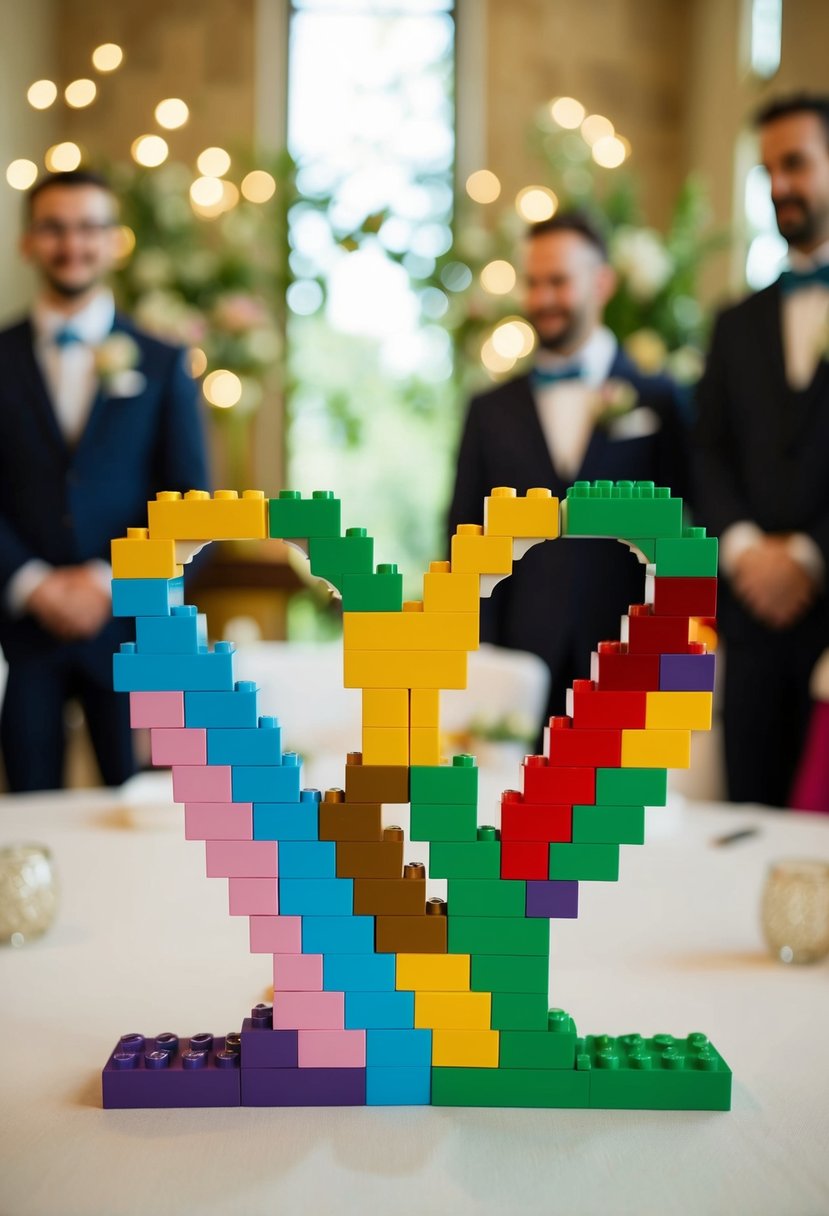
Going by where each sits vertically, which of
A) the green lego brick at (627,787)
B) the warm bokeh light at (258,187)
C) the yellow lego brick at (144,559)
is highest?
the warm bokeh light at (258,187)

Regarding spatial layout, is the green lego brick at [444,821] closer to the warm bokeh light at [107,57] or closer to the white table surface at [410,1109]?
the white table surface at [410,1109]

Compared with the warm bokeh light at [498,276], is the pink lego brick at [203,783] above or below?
below

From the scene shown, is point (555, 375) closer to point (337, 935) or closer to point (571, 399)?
point (571, 399)

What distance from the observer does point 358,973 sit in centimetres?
82

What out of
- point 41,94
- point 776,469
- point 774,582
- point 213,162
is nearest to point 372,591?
point 774,582

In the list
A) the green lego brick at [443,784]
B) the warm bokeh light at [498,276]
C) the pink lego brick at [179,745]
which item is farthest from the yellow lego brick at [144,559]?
the warm bokeh light at [498,276]

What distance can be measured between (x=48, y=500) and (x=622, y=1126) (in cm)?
196

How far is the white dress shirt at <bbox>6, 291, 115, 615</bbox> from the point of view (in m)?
2.48

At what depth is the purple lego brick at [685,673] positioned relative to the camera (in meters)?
0.81

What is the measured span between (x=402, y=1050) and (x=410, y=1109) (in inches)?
1.5

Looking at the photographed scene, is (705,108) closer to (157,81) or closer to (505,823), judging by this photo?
(157,81)

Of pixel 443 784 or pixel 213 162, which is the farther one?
pixel 213 162

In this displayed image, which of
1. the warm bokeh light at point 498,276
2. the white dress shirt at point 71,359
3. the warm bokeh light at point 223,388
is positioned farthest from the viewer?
the warm bokeh light at point 498,276

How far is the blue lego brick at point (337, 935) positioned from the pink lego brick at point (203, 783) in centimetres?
11
